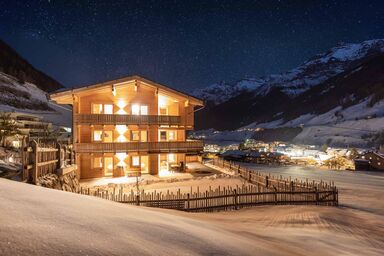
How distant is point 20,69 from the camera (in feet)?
473

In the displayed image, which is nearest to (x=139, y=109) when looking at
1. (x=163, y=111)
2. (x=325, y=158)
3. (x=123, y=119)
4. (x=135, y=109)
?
(x=135, y=109)

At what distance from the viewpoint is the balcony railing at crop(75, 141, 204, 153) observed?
28864 mm

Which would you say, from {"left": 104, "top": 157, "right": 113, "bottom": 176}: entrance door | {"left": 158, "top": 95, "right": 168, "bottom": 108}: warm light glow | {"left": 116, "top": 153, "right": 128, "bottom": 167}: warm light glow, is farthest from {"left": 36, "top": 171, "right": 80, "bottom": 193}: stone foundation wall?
{"left": 158, "top": 95, "right": 168, "bottom": 108}: warm light glow

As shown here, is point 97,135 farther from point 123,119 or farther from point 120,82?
point 120,82

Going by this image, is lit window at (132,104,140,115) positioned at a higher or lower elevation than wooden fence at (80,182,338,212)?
higher

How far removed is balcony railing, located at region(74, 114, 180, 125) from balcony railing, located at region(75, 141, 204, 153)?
7.91ft

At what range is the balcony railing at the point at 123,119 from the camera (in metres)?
29.7

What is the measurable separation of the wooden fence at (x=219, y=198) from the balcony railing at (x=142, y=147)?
10.9 metres

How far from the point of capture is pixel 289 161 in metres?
71.8

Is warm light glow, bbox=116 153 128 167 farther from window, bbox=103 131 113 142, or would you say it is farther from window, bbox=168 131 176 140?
window, bbox=168 131 176 140

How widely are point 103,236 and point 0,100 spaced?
330 feet

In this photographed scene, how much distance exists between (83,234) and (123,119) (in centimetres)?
2674

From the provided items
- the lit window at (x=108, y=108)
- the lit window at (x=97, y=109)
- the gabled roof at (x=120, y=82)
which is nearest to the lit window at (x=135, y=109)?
the lit window at (x=108, y=108)

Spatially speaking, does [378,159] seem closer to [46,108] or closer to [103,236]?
[103,236]
